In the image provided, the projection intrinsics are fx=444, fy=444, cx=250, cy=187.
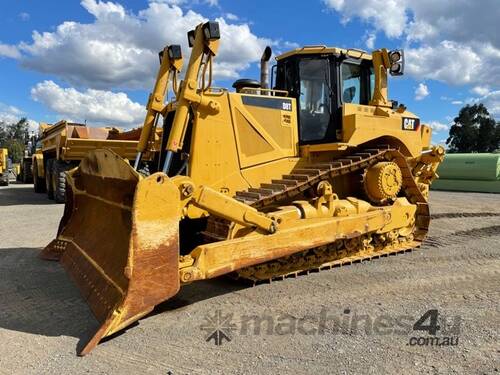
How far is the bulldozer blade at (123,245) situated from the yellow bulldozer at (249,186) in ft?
0.04

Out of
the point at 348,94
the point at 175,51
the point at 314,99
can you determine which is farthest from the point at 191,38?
the point at 348,94

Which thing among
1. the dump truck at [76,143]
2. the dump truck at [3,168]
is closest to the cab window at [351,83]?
the dump truck at [76,143]

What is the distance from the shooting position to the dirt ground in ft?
11.1

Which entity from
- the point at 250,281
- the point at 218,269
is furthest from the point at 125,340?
the point at 250,281

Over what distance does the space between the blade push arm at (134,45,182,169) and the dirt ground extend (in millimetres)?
2152

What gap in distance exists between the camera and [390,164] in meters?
6.45

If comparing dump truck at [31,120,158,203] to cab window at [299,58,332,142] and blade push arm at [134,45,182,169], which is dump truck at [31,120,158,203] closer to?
blade push arm at [134,45,182,169]

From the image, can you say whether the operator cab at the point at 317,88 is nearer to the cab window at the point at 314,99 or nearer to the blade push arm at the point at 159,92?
the cab window at the point at 314,99

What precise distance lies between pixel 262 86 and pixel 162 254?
3.51m

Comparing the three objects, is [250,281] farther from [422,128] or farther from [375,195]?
[422,128]

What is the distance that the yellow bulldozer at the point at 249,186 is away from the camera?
393cm

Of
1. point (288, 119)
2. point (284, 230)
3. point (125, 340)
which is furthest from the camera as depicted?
point (288, 119)

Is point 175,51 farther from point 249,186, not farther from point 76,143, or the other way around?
point 76,143
